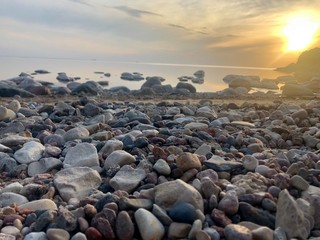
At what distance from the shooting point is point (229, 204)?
245 cm

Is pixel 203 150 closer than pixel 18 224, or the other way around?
pixel 18 224

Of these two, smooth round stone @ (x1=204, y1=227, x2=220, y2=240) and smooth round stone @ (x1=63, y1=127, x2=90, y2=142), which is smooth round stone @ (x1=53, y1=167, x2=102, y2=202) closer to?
smooth round stone @ (x1=204, y1=227, x2=220, y2=240)

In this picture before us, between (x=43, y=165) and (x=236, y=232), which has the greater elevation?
(x=236, y=232)

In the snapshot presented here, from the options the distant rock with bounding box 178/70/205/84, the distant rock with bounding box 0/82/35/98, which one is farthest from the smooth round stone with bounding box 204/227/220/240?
the distant rock with bounding box 178/70/205/84

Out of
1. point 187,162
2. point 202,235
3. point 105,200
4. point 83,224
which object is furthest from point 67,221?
point 187,162

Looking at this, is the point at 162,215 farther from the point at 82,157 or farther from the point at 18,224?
the point at 82,157

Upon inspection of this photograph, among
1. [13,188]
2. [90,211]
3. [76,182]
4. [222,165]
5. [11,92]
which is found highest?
[222,165]

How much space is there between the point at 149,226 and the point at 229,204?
589mm

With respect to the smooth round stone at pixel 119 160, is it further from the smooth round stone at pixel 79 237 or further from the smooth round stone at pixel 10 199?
the smooth round stone at pixel 79 237

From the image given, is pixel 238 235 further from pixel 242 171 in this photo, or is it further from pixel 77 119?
pixel 77 119

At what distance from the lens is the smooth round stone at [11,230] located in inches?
87.8

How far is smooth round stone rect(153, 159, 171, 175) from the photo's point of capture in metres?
3.03

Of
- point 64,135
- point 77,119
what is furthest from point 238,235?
point 77,119

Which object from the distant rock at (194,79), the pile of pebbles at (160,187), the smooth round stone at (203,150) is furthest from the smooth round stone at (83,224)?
the distant rock at (194,79)
